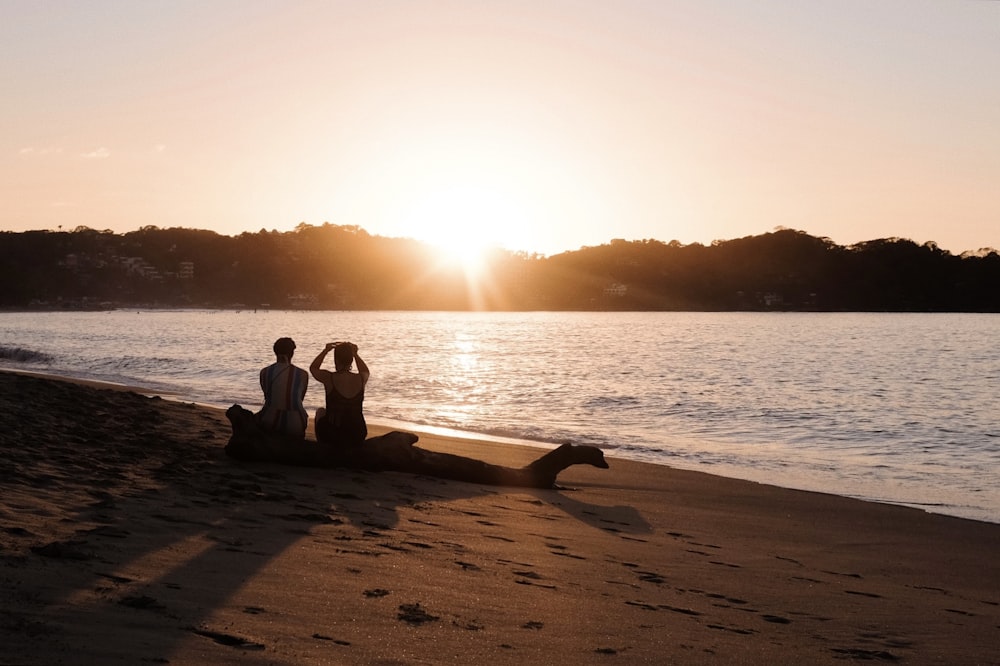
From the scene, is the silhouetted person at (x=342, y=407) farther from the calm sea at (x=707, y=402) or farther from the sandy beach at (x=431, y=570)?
the calm sea at (x=707, y=402)

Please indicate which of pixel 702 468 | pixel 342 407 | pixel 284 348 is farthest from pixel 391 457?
pixel 702 468

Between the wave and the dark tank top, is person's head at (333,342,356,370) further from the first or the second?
the wave

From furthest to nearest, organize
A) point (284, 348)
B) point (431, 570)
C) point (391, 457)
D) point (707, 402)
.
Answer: point (707, 402) → point (391, 457) → point (284, 348) → point (431, 570)

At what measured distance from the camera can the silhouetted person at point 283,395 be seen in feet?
32.5

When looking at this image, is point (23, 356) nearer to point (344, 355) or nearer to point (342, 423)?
point (342, 423)

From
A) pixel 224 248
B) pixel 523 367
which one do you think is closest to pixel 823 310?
pixel 224 248

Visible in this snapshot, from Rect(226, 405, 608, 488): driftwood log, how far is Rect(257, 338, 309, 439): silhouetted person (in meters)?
0.18

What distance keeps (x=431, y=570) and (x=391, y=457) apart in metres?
4.23

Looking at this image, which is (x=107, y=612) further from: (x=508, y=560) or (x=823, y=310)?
(x=823, y=310)

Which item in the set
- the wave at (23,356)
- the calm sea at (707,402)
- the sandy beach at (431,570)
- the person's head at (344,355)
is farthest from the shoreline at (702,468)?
the wave at (23,356)

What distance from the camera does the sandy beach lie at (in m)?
4.49

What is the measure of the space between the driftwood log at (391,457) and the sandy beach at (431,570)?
0.16 metres

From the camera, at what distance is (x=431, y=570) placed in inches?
240

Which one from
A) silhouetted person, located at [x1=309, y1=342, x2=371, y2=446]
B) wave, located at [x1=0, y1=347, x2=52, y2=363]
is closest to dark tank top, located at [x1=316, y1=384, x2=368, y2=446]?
silhouetted person, located at [x1=309, y1=342, x2=371, y2=446]
